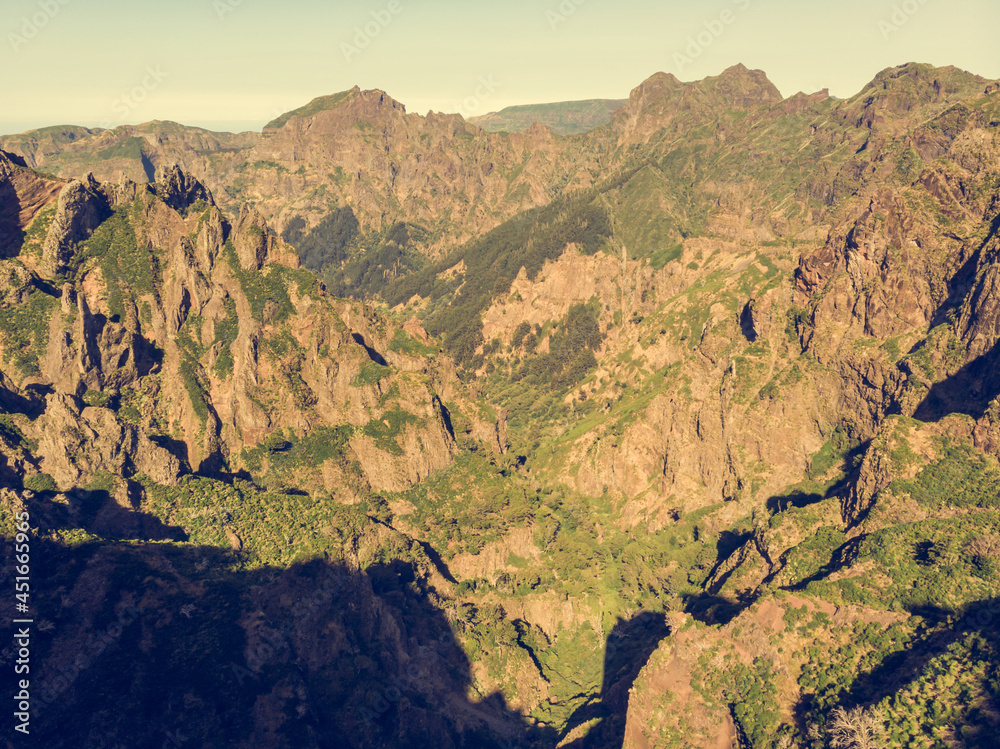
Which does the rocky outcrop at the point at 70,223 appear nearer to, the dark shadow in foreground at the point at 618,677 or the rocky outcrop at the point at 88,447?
the rocky outcrop at the point at 88,447

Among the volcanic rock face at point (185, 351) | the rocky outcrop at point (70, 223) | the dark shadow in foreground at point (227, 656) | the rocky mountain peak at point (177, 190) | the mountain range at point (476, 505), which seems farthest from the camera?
the rocky mountain peak at point (177, 190)

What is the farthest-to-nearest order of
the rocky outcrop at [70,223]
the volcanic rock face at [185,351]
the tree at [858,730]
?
the rocky outcrop at [70,223] → the volcanic rock face at [185,351] → the tree at [858,730]

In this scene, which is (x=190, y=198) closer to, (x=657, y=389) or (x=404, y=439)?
(x=404, y=439)

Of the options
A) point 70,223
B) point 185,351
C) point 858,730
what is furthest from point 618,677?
point 70,223

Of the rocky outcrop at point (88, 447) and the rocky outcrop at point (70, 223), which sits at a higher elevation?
the rocky outcrop at point (70, 223)

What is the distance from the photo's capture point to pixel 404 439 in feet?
464

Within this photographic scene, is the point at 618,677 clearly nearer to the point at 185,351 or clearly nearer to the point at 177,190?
the point at 185,351

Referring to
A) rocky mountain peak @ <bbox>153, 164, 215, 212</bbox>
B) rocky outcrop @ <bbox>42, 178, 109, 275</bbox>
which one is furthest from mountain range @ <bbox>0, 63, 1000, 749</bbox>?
rocky mountain peak @ <bbox>153, 164, 215, 212</bbox>

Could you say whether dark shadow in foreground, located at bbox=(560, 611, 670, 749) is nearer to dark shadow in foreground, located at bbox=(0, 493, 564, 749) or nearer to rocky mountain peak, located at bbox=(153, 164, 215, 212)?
dark shadow in foreground, located at bbox=(0, 493, 564, 749)

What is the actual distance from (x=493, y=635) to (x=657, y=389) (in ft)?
267

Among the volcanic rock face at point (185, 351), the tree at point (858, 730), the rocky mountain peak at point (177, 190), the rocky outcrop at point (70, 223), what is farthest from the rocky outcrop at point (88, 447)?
the tree at point (858, 730)

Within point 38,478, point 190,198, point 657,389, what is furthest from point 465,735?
point 190,198

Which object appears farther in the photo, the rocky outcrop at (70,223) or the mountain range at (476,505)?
the rocky outcrop at (70,223)

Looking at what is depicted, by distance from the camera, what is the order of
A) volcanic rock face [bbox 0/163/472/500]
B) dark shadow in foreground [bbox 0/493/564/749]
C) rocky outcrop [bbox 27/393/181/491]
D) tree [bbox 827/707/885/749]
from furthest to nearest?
volcanic rock face [bbox 0/163/472/500] < rocky outcrop [bbox 27/393/181/491] < dark shadow in foreground [bbox 0/493/564/749] < tree [bbox 827/707/885/749]
